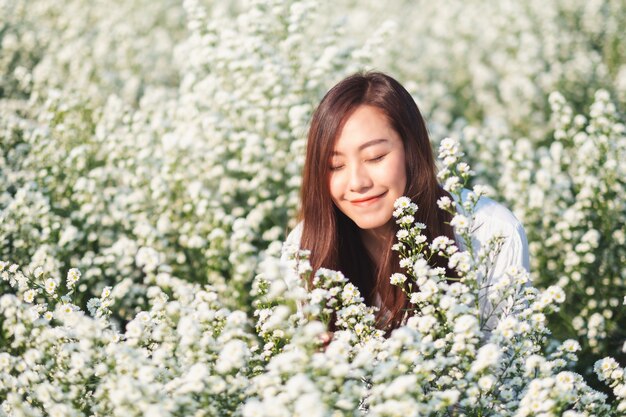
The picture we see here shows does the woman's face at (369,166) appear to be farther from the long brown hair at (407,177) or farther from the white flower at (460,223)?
the white flower at (460,223)

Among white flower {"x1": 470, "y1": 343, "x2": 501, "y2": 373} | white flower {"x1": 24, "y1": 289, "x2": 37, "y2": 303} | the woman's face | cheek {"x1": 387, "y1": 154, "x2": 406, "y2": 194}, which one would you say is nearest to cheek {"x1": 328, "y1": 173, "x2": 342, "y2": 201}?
the woman's face

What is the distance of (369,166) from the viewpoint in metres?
2.77

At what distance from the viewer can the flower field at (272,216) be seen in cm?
203

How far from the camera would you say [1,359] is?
2.22 metres

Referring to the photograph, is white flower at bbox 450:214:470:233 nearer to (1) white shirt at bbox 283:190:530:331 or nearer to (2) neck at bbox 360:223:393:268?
(1) white shirt at bbox 283:190:530:331

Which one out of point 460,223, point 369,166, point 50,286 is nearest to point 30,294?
point 50,286

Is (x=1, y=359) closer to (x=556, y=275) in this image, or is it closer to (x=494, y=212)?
(x=494, y=212)

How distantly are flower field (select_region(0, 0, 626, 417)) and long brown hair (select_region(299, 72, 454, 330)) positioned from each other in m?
0.13

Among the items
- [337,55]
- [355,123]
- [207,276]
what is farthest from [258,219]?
[355,123]

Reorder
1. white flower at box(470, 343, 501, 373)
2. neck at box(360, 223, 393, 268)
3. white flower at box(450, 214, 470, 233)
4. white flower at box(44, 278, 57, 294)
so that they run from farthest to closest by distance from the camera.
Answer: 1. neck at box(360, 223, 393, 268)
2. white flower at box(44, 278, 57, 294)
3. white flower at box(450, 214, 470, 233)
4. white flower at box(470, 343, 501, 373)

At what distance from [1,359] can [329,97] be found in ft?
5.34

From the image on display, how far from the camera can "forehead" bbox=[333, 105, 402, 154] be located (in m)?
2.75

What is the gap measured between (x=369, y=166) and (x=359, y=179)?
8cm

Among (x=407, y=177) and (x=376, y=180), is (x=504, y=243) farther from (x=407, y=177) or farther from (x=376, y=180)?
(x=376, y=180)
